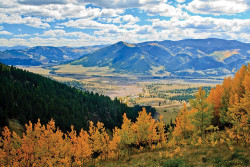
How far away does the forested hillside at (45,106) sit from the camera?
9556cm

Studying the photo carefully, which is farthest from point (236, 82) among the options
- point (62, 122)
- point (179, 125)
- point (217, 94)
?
point (62, 122)

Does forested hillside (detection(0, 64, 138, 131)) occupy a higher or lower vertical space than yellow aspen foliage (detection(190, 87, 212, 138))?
lower

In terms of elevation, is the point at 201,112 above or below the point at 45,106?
above

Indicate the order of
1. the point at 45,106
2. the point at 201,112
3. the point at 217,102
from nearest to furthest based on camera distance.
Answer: the point at 201,112 → the point at 217,102 → the point at 45,106

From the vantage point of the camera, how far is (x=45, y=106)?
115m

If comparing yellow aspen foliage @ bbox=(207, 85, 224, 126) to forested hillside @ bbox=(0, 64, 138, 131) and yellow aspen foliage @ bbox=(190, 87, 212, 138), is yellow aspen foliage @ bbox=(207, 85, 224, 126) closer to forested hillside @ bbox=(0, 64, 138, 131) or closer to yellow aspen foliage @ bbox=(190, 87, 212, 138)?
yellow aspen foliage @ bbox=(190, 87, 212, 138)

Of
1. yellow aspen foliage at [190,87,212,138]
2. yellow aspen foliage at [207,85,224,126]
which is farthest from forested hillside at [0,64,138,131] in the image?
yellow aspen foliage at [207,85,224,126]

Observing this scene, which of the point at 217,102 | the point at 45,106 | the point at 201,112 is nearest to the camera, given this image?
the point at 201,112

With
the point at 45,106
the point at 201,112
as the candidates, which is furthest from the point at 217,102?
the point at 45,106

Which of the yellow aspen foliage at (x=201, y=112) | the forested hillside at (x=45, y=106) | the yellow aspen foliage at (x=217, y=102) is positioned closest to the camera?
the yellow aspen foliage at (x=201, y=112)

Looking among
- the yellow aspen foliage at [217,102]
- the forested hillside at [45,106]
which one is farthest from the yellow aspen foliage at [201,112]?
the forested hillside at [45,106]

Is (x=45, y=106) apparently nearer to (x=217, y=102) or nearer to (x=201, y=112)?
(x=217, y=102)

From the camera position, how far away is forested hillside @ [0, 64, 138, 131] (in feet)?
314

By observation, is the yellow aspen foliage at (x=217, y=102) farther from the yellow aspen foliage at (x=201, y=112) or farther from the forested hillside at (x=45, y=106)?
the forested hillside at (x=45, y=106)
